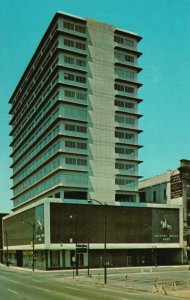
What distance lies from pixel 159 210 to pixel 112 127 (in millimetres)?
23670

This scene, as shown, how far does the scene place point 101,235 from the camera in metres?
96.6

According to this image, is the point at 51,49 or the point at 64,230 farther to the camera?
the point at 51,49

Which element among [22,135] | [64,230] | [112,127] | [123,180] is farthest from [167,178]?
[22,135]

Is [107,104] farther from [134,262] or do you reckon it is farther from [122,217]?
[134,262]

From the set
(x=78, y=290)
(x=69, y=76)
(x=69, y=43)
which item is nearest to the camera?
(x=78, y=290)

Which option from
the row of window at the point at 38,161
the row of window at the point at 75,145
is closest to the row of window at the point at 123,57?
the row of window at the point at 75,145

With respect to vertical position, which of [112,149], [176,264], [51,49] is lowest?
[176,264]

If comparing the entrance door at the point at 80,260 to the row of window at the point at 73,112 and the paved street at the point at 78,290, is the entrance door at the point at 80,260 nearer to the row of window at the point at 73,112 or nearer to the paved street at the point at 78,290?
the row of window at the point at 73,112

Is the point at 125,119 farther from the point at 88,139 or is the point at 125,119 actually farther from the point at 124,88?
the point at 88,139

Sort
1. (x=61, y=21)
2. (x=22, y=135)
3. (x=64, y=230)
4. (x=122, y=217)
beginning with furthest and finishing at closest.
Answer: (x=22, y=135) < (x=61, y=21) < (x=122, y=217) < (x=64, y=230)

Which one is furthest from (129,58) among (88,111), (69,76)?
(88,111)

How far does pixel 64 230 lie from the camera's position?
93.4m

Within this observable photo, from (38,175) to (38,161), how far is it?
3.92 m

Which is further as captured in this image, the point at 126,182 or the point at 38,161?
the point at 38,161
